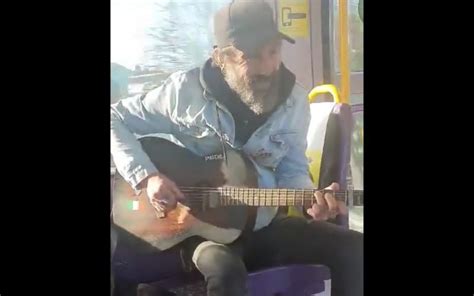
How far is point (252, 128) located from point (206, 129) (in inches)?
4.2

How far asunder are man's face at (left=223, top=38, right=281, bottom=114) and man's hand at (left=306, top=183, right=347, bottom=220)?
237mm

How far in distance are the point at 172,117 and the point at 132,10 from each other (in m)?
0.26

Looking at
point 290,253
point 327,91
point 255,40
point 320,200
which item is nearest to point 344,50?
point 327,91

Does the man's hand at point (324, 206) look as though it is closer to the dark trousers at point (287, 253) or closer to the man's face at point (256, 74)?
the dark trousers at point (287, 253)

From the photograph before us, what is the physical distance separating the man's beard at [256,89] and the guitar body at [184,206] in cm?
13

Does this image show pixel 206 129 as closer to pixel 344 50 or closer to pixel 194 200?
pixel 194 200

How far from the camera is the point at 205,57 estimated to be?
1.24m

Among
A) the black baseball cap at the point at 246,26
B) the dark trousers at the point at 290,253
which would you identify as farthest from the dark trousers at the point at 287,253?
the black baseball cap at the point at 246,26

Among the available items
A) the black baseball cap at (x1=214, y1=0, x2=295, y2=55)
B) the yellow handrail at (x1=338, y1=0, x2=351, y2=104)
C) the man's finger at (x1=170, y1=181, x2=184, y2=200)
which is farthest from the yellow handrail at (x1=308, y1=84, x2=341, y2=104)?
the man's finger at (x1=170, y1=181, x2=184, y2=200)

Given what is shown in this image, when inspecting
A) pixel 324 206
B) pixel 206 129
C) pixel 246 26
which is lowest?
pixel 324 206

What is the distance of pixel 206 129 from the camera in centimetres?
124
